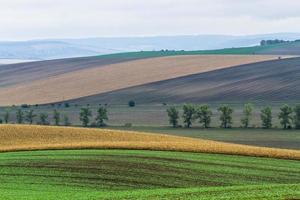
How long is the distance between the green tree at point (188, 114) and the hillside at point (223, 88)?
26.9 metres

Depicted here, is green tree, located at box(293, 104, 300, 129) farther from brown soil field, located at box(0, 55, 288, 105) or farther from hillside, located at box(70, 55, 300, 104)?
brown soil field, located at box(0, 55, 288, 105)

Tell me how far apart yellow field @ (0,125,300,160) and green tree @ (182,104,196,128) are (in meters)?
28.2

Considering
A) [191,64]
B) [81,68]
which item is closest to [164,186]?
[191,64]

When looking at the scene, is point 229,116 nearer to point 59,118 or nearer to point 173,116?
point 173,116

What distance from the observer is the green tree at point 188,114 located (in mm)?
80438

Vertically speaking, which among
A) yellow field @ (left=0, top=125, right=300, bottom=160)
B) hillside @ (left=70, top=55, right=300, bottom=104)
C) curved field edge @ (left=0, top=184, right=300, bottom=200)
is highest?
hillside @ (left=70, top=55, right=300, bottom=104)

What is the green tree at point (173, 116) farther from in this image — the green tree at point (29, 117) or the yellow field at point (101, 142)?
the yellow field at point (101, 142)

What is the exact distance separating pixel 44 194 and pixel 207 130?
5024cm

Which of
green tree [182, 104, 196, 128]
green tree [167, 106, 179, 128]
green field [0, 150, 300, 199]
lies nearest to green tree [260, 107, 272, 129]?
green tree [182, 104, 196, 128]

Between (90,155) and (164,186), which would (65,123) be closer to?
(90,155)

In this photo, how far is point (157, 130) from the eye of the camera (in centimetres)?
7600

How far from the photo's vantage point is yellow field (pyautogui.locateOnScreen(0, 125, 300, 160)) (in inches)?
1619

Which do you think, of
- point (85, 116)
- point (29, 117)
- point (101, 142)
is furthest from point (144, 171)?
point (29, 117)

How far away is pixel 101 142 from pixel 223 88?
7349 centimetres
